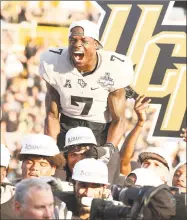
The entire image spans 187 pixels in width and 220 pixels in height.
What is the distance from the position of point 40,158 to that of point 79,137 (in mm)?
608

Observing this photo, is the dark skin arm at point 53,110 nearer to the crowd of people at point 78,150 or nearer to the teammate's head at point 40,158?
the crowd of people at point 78,150

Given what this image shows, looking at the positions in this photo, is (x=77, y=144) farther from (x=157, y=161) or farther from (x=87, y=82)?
(x=87, y=82)

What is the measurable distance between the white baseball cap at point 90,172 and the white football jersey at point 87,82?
1904 mm

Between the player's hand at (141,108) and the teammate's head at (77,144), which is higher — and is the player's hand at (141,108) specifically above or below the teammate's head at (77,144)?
above

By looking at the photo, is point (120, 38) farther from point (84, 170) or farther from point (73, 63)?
point (84, 170)

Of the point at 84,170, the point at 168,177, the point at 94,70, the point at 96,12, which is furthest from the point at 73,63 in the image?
the point at 96,12

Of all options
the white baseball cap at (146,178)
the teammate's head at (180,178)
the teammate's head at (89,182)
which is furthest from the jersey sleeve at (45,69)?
the teammate's head at (89,182)

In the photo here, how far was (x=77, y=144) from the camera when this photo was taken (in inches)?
397

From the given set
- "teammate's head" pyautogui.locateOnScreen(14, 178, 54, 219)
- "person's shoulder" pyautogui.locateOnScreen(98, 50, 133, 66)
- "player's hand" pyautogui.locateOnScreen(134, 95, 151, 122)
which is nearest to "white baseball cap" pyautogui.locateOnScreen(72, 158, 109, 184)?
"teammate's head" pyautogui.locateOnScreen(14, 178, 54, 219)

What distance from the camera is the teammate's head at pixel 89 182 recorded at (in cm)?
A: 863

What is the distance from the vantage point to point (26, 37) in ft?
47.5

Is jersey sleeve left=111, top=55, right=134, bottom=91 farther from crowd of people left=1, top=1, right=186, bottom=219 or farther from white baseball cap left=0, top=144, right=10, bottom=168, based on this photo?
white baseball cap left=0, top=144, right=10, bottom=168

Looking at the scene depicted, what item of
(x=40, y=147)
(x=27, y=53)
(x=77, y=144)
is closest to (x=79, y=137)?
(x=77, y=144)

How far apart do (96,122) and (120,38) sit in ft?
8.26
